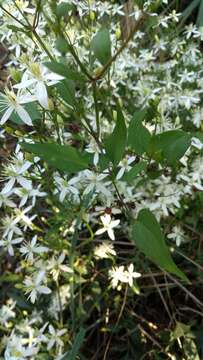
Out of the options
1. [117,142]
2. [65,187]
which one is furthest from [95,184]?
[117,142]

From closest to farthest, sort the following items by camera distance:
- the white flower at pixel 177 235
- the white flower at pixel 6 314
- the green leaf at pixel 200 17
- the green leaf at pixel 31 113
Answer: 1. the green leaf at pixel 31 113
2. the white flower at pixel 177 235
3. the white flower at pixel 6 314
4. the green leaf at pixel 200 17

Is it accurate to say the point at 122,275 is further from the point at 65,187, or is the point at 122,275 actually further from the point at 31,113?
the point at 31,113

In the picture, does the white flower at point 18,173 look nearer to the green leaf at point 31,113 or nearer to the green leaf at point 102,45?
the green leaf at point 31,113

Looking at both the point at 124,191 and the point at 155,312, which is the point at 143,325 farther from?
the point at 124,191

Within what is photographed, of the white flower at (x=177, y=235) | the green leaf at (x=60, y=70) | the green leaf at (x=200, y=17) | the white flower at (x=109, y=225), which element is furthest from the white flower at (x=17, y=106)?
the green leaf at (x=200, y=17)

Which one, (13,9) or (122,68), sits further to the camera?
(122,68)

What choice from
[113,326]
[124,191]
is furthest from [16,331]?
[124,191]

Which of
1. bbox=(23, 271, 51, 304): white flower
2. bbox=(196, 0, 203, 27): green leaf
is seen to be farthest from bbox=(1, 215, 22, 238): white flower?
bbox=(196, 0, 203, 27): green leaf
